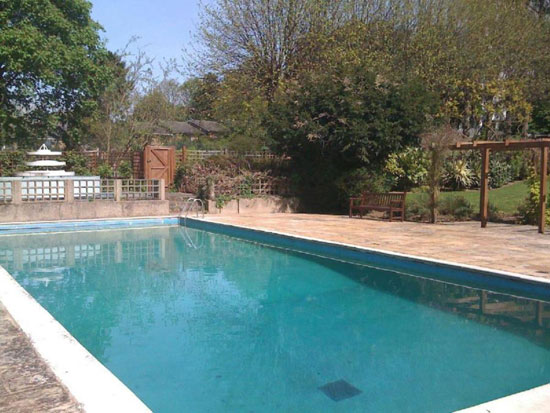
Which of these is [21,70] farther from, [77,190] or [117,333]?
[117,333]

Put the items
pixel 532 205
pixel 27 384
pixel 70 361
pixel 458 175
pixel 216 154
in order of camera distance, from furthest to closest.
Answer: pixel 216 154 < pixel 458 175 < pixel 532 205 < pixel 70 361 < pixel 27 384

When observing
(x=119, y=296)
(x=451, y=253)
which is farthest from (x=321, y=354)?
(x=451, y=253)

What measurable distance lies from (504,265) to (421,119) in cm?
869

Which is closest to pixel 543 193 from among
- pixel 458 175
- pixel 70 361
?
pixel 458 175

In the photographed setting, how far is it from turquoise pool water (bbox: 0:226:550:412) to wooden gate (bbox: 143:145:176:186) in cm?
1170

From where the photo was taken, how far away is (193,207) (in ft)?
57.2

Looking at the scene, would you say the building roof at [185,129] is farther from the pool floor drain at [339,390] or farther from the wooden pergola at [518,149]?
the pool floor drain at [339,390]

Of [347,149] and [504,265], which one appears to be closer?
[504,265]

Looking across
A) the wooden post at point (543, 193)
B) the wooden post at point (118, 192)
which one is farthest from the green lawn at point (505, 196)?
the wooden post at point (118, 192)

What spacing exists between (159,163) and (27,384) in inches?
745

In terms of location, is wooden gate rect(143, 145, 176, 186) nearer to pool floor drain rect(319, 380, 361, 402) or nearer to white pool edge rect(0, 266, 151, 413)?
white pool edge rect(0, 266, 151, 413)

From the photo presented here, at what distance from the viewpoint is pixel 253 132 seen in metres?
19.2

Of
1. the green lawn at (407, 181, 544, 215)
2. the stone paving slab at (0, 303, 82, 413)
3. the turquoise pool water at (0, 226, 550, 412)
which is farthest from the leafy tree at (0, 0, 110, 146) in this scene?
the stone paving slab at (0, 303, 82, 413)

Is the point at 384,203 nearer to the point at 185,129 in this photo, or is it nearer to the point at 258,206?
the point at 258,206
